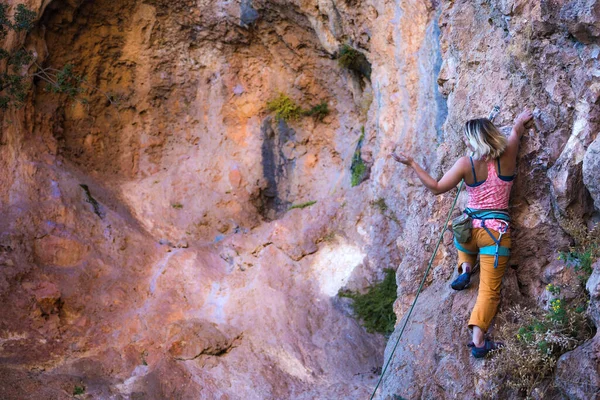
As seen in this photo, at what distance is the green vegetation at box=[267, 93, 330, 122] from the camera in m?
12.0

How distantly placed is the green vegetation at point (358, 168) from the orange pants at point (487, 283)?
5364 millimetres

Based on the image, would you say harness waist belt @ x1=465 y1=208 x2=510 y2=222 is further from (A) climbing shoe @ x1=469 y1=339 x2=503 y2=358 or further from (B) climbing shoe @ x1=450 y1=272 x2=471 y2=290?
(A) climbing shoe @ x1=469 y1=339 x2=503 y2=358

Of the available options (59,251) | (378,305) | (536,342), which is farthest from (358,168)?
(536,342)

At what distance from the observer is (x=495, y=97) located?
591 cm

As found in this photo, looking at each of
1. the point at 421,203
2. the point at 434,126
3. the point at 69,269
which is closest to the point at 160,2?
the point at 69,269

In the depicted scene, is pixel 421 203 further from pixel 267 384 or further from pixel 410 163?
pixel 267 384

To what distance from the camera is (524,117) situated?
5.43m

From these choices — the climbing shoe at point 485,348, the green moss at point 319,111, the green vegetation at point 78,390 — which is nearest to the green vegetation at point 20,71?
the green moss at point 319,111

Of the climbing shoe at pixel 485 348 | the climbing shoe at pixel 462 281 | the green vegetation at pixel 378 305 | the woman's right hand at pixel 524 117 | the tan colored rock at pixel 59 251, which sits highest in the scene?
the woman's right hand at pixel 524 117

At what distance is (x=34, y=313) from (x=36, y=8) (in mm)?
4877

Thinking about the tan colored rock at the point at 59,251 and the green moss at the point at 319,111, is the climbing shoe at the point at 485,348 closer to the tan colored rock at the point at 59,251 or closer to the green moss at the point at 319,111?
the tan colored rock at the point at 59,251

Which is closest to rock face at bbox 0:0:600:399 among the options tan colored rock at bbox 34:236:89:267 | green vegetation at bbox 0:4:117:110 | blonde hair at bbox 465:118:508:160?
tan colored rock at bbox 34:236:89:267

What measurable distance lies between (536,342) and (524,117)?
6.05 ft

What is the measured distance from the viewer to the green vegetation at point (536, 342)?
4.66 meters
